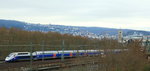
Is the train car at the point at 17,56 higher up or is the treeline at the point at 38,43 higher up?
the treeline at the point at 38,43

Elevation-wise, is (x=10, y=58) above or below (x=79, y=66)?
below

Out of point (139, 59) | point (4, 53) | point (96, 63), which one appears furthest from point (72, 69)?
point (4, 53)

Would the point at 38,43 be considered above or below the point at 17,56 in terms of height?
above

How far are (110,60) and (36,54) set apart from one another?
1635cm

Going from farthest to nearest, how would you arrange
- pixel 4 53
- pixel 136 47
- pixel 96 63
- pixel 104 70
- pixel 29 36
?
pixel 29 36 → pixel 4 53 → pixel 136 47 → pixel 96 63 → pixel 104 70

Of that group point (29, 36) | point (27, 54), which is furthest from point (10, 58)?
point (29, 36)

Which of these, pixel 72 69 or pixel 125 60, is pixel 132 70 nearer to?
pixel 125 60

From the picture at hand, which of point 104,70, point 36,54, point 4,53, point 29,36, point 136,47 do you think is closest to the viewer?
point 104,70

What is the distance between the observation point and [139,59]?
1418 centimetres

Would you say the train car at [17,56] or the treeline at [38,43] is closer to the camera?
the treeline at [38,43]

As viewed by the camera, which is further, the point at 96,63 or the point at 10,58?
the point at 10,58

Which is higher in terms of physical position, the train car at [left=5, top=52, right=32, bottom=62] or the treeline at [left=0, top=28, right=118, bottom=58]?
the treeline at [left=0, top=28, right=118, bottom=58]

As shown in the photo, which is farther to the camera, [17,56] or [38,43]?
[38,43]

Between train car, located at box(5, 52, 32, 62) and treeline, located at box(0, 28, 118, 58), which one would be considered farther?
train car, located at box(5, 52, 32, 62)
